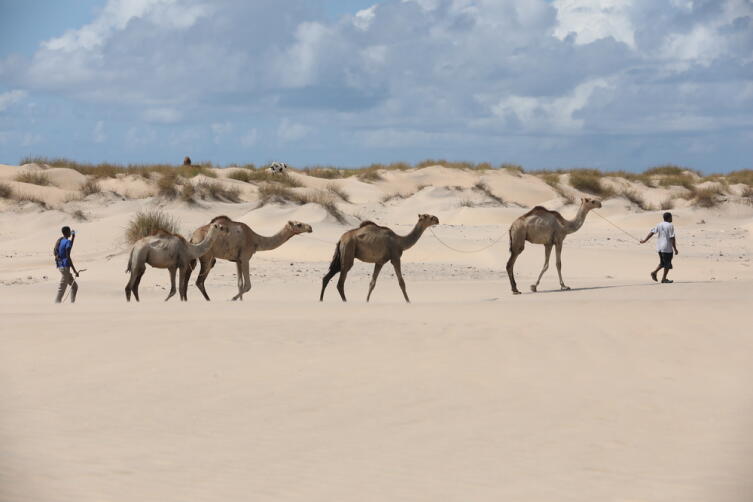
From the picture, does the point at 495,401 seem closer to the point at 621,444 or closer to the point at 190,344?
the point at 621,444

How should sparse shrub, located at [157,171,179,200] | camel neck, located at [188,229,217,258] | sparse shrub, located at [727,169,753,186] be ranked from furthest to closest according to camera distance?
sparse shrub, located at [727,169,753,186], sparse shrub, located at [157,171,179,200], camel neck, located at [188,229,217,258]

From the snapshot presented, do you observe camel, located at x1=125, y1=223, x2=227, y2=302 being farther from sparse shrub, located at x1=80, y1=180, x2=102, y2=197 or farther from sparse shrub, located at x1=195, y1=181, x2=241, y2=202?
sparse shrub, located at x1=80, y1=180, x2=102, y2=197

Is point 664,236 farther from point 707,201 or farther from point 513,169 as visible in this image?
point 513,169

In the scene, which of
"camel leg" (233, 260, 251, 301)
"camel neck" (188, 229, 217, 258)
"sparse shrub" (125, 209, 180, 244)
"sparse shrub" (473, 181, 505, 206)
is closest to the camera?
"camel neck" (188, 229, 217, 258)

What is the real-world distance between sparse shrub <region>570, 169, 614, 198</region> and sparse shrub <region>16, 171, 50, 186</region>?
81.7 feet

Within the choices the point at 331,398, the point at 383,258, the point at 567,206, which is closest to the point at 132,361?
the point at 331,398

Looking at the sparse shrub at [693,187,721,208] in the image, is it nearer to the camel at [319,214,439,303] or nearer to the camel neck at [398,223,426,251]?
the camel neck at [398,223,426,251]

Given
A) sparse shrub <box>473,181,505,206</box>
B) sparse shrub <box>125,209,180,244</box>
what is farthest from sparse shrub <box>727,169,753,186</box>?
sparse shrub <box>125,209,180,244</box>

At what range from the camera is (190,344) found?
11.1 metres

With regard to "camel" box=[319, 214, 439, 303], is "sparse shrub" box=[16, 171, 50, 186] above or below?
above

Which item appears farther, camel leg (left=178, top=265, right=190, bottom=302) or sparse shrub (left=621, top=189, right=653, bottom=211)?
sparse shrub (left=621, top=189, right=653, bottom=211)

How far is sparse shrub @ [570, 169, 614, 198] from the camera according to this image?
164 ft

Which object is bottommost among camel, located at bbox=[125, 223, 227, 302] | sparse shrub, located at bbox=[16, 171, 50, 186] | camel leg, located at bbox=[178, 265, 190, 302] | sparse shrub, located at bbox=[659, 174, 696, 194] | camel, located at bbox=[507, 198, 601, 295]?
camel leg, located at bbox=[178, 265, 190, 302]

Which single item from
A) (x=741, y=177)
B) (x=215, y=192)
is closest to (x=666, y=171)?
(x=741, y=177)
